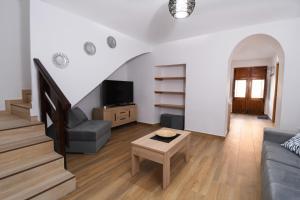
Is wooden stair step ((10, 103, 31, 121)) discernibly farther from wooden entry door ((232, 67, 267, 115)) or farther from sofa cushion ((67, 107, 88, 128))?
wooden entry door ((232, 67, 267, 115))

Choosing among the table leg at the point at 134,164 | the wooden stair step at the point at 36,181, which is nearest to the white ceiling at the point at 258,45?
the table leg at the point at 134,164

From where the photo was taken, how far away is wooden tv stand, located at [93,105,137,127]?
150 inches

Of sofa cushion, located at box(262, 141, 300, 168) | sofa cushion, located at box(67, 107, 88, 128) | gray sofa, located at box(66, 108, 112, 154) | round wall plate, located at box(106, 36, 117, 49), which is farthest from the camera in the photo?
round wall plate, located at box(106, 36, 117, 49)

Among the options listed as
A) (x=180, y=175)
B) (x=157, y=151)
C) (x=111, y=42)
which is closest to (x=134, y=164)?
(x=157, y=151)

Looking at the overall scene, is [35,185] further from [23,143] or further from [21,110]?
[21,110]

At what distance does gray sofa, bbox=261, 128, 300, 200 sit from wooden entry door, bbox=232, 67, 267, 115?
18.5ft

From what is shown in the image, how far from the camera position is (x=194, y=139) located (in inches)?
135

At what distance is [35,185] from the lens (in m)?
1.52

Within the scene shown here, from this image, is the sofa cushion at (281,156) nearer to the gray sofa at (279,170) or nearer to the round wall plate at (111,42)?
the gray sofa at (279,170)

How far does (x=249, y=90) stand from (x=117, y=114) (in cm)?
625

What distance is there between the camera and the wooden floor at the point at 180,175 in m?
1.70

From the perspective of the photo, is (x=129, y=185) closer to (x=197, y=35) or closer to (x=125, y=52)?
(x=125, y=52)

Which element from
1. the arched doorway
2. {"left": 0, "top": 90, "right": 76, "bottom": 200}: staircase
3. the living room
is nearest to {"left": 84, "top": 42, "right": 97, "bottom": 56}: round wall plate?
the living room

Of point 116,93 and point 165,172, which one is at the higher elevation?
point 116,93
